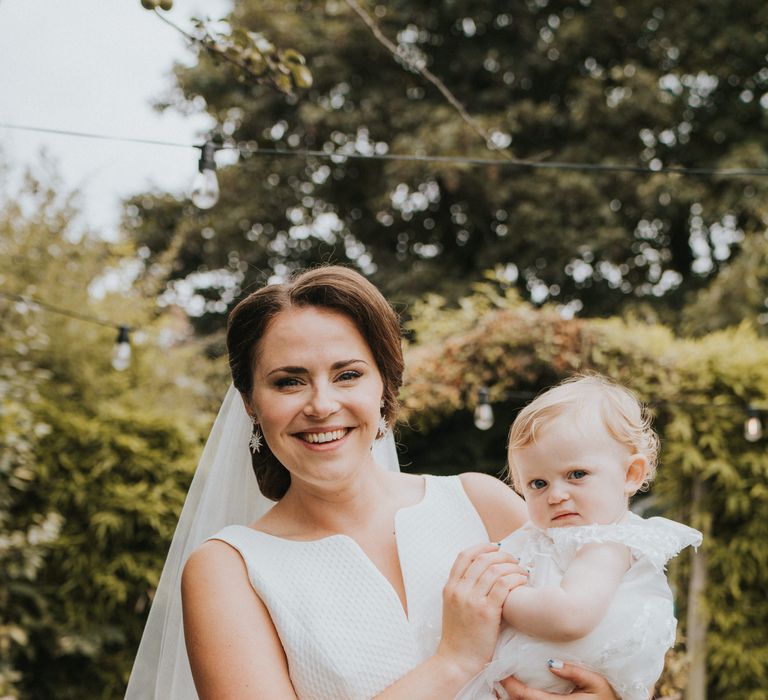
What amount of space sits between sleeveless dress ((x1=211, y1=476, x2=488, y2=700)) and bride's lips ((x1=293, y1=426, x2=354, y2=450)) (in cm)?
24

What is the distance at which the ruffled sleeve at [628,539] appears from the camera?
169 cm

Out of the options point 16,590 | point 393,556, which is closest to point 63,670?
point 16,590

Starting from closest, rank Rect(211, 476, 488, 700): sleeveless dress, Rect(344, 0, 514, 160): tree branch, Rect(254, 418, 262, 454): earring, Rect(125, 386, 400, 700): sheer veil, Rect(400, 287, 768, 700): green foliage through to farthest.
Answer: Rect(211, 476, 488, 700): sleeveless dress
Rect(254, 418, 262, 454): earring
Rect(125, 386, 400, 700): sheer veil
Rect(344, 0, 514, 160): tree branch
Rect(400, 287, 768, 700): green foliage

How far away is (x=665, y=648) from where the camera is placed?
1668 millimetres

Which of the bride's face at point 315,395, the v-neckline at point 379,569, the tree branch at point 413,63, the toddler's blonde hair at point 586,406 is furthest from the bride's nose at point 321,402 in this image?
the tree branch at point 413,63

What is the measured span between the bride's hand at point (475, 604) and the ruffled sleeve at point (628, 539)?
0.12 metres

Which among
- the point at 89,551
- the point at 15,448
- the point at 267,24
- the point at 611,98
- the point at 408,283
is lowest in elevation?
the point at 89,551

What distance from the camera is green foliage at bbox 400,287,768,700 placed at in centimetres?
522

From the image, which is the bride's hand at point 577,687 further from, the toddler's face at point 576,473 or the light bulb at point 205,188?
the light bulb at point 205,188

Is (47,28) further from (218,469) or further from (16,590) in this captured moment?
(218,469)

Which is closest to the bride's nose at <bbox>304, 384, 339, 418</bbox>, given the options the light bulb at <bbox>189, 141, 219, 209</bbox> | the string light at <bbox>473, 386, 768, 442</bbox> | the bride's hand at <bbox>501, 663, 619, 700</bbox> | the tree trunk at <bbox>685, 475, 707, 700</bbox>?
the bride's hand at <bbox>501, 663, 619, 700</bbox>

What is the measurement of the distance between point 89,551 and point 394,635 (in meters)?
4.92

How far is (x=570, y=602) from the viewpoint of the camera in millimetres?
1571

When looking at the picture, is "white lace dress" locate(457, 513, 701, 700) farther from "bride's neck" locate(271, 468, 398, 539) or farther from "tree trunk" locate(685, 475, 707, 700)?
"tree trunk" locate(685, 475, 707, 700)
